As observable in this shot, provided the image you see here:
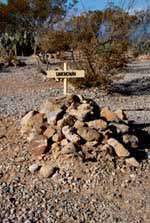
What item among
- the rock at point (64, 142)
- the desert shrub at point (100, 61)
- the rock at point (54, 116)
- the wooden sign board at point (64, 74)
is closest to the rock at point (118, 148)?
the rock at point (64, 142)

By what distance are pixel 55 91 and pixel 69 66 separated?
0.81 meters

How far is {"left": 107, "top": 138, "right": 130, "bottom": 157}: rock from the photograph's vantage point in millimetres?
7512

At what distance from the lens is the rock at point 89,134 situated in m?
7.64

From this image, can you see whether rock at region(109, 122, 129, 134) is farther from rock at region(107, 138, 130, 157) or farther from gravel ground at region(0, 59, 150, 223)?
gravel ground at region(0, 59, 150, 223)

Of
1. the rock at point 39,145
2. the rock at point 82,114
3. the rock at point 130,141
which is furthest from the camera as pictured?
the rock at point 82,114

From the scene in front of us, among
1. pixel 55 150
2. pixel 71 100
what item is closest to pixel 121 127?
pixel 55 150

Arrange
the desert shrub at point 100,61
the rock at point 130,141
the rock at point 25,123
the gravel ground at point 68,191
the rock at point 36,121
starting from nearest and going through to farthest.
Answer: the gravel ground at point 68,191 < the rock at point 130,141 < the rock at point 36,121 < the rock at point 25,123 < the desert shrub at point 100,61

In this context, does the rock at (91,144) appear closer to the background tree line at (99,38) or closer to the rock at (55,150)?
the rock at (55,150)

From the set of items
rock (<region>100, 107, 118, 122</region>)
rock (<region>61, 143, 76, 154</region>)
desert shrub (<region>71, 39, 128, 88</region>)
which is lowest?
desert shrub (<region>71, 39, 128, 88</region>)

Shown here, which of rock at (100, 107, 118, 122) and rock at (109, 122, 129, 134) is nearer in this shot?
rock at (109, 122, 129, 134)

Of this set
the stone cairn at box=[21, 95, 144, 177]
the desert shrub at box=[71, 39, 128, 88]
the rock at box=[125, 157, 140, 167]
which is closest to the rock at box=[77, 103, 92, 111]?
the stone cairn at box=[21, 95, 144, 177]

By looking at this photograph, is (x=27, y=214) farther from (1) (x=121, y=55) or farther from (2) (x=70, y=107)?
(1) (x=121, y=55)

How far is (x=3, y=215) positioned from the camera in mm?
6211

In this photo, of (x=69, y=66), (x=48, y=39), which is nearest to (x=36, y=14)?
(x=48, y=39)
